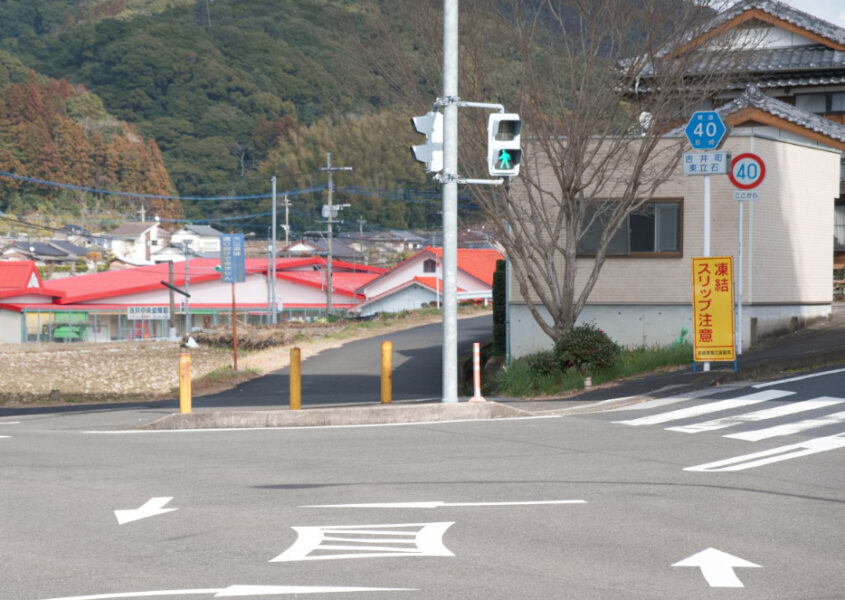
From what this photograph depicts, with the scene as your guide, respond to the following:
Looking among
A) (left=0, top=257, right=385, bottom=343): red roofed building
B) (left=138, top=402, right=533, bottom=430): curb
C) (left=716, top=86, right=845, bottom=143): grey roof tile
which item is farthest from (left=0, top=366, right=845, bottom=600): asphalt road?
(left=0, top=257, right=385, bottom=343): red roofed building

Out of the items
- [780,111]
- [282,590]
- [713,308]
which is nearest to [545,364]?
[713,308]

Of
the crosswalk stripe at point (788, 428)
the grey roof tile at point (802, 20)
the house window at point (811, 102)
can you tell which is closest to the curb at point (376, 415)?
the crosswalk stripe at point (788, 428)

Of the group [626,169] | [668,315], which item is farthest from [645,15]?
[668,315]

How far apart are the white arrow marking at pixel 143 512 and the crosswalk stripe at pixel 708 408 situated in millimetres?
6436

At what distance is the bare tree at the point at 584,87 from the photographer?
18906 millimetres

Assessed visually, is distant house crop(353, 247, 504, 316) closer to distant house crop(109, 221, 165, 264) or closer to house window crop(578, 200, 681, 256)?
house window crop(578, 200, 681, 256)

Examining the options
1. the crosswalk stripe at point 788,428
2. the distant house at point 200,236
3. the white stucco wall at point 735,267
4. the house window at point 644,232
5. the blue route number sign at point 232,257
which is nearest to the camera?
the crosswalk stripe at point 788,428

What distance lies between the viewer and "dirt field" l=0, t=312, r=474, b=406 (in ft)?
84.5

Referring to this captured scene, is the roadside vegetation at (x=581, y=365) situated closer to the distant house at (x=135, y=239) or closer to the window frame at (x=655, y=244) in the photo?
the window frame at (x=655, y=244)

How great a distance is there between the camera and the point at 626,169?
72.4 feet

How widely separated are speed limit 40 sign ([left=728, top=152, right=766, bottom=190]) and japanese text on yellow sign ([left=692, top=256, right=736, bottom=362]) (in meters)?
2.63

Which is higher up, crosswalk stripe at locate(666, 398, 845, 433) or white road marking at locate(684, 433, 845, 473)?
crosswalk stripe at locate(666, 398, 845, 433)

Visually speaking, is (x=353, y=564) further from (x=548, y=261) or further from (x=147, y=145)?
(x=147, y=145)

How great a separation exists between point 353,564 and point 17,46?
6209 inches
